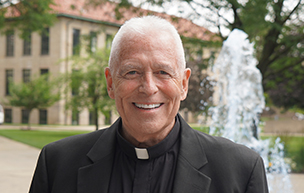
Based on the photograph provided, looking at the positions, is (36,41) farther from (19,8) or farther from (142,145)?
(142,145)

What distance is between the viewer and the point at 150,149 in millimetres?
1783

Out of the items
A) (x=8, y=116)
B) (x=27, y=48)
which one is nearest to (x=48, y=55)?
(x=27, y=48)

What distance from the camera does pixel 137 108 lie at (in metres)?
1.70

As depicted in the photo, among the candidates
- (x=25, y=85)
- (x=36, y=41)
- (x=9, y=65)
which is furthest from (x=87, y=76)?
(x=9, y=65)

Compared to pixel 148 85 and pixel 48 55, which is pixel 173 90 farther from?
pixel 48 55

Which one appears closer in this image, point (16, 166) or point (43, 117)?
point (16, 166)

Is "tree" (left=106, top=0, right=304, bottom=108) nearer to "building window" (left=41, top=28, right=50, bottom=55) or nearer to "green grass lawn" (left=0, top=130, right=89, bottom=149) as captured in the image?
"green grass lawn" (left=0, top=130, right=89, bottom=149)

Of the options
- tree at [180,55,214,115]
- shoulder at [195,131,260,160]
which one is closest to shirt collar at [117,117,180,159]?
shoulder at [195,131,260,160]

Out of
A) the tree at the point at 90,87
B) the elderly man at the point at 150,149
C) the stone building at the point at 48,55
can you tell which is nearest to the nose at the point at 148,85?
the elderly man at the point at 150,149

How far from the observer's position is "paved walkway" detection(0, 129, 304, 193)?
797 centimetres

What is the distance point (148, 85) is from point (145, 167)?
412mm

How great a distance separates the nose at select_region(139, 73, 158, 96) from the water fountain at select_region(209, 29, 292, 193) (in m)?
6.57

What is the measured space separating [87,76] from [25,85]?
9079 millimetres

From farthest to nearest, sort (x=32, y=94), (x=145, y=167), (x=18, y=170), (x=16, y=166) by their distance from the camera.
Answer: (x=32, y=94) < (x=16, y=166) < (x=18, y=170) < (x=145, y=167)
